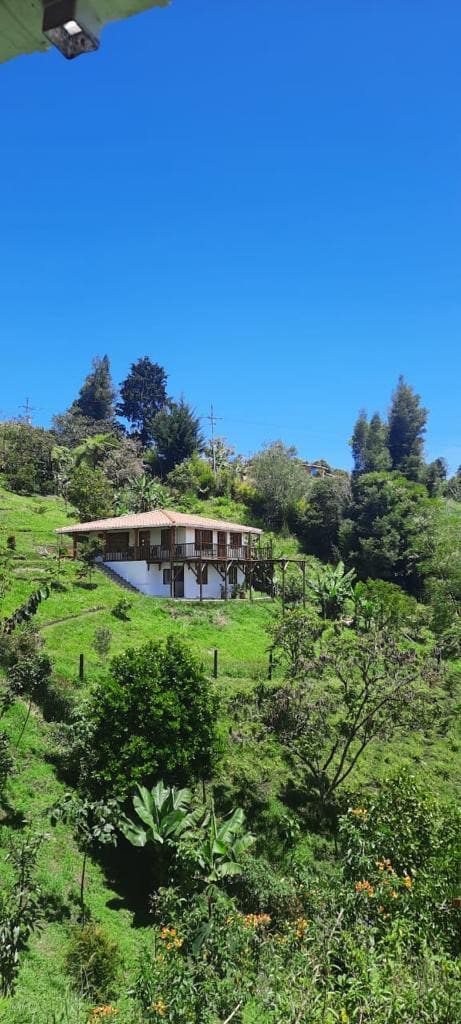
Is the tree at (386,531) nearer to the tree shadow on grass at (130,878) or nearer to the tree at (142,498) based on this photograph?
the tree at (142,498)

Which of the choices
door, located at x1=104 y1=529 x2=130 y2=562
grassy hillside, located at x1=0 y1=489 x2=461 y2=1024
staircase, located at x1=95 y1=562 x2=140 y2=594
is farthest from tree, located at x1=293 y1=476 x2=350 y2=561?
staircase, located at x1=95 y1=562 x2=140 y2=594

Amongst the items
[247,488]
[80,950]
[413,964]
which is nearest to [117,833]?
[80,950]

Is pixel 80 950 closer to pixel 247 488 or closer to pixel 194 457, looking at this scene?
pixel 247 488

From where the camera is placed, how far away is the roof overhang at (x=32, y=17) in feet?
5.48

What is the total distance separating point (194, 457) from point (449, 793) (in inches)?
1756

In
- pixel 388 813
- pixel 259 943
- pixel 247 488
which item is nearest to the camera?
pixel 259 943

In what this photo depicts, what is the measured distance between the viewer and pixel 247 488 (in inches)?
2121

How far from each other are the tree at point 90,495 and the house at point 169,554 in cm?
513

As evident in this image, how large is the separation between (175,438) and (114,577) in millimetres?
27730

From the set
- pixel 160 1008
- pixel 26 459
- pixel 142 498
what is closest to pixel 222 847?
pixel 160 1008

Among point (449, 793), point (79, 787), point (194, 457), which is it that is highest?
point (194, 457)

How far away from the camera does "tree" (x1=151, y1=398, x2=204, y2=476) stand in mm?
59281

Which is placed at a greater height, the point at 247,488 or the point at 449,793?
the point at 247,488

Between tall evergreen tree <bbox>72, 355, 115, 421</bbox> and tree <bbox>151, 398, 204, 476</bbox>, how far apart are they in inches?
666
